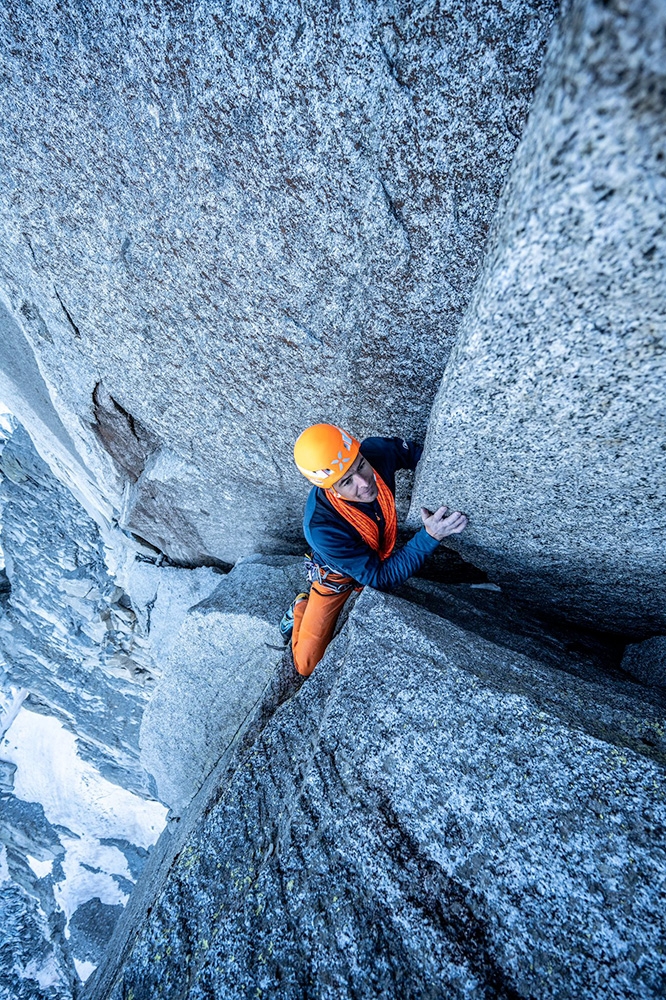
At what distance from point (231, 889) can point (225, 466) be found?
3.54 m

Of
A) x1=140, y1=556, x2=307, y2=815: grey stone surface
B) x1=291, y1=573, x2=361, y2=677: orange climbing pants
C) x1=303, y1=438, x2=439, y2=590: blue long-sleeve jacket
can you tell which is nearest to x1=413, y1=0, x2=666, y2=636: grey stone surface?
x1=303, y1=438, x2=439, y2=590: blue long-sleeve jacket

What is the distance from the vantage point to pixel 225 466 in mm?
4977

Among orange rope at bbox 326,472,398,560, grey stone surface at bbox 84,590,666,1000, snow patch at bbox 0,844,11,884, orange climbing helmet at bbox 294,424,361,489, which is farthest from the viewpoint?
snow patch at bbox 0,844,11,884

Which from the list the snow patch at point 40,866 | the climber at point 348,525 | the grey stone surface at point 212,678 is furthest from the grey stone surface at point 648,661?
the snow patch at point 40,866

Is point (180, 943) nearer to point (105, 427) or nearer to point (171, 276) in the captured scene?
point (171, 276)

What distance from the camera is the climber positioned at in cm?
316

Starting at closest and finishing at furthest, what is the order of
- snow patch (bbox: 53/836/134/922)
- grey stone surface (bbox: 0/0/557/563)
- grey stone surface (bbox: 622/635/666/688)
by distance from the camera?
grey stone surface (bbox: 0/0/557/563)
grey stone surface (bbox: 622/635/666/688)
snow patch (bbox: 53/836/134/922)

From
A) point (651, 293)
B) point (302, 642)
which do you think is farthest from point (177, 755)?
point (651, 293)

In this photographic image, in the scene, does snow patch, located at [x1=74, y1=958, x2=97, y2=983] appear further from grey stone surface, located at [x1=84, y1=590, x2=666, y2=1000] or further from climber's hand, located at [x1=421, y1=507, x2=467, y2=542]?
climber's hand, located at [x1=421, y1=507, x2=467, y2=542]

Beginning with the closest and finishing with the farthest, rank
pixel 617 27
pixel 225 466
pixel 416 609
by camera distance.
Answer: pixel 617 27 < pixel 416 609 < pixel 225 466

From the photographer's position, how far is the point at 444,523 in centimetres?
333

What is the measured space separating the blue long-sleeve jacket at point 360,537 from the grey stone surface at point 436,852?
0.72 metres

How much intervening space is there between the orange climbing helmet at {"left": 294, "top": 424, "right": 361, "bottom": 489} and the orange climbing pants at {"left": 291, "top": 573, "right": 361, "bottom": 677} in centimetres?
106

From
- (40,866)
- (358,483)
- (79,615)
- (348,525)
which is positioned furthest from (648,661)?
(40,866)
